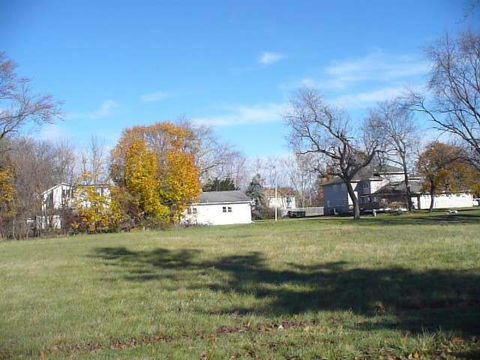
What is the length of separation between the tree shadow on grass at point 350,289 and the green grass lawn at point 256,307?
2 cm

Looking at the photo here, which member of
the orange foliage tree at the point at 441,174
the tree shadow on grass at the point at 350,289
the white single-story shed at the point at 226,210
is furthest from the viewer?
the white single-story shed at the point at 226,210

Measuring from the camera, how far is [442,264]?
42.9 ft

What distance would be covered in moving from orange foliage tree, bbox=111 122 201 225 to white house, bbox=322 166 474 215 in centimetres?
4160

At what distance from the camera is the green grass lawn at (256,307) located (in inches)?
258

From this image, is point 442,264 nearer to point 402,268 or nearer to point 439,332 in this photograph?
point 402,268

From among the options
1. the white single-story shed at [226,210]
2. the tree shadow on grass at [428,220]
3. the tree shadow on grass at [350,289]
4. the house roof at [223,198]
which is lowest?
the tree shadow on grass at [428,220]

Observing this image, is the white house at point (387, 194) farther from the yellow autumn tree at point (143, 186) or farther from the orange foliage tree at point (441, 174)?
the yellow autumn tree at point (143, 186)

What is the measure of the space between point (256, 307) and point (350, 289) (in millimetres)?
2211

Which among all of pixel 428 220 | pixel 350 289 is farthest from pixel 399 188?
pixel 350 289

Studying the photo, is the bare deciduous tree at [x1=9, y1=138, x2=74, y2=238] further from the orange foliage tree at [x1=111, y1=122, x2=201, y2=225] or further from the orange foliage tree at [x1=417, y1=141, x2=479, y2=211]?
the orange foliage tree at [x1=417, y1=141, x2=479, y2=211]

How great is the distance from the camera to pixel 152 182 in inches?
1948

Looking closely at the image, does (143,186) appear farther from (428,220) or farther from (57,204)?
(428,220)

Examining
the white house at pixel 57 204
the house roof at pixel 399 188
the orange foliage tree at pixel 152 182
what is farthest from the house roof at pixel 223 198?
the house roof at pixel 399 188

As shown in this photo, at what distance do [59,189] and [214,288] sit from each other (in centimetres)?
4440
